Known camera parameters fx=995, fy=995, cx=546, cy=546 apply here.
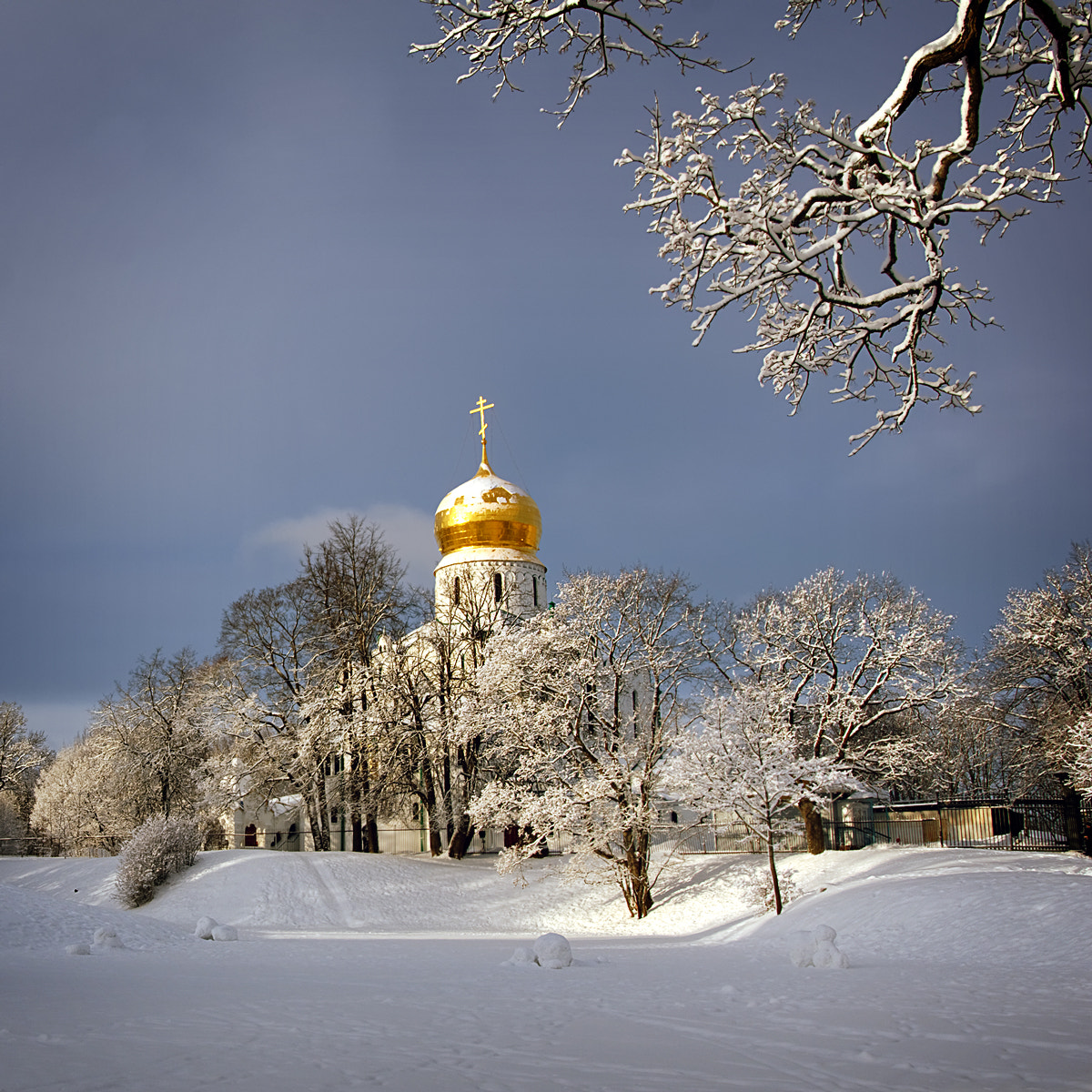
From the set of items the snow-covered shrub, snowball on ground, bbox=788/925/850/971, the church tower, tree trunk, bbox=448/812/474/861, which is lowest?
the snow-covered shrub

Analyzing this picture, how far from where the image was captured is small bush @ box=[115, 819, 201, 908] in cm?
2805

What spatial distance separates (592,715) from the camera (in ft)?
94.6

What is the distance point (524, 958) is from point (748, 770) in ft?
32.2

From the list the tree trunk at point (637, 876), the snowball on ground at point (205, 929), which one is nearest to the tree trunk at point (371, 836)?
the tree trunk at point (637, 876)

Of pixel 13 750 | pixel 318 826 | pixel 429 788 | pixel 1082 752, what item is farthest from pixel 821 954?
pixel 13 750

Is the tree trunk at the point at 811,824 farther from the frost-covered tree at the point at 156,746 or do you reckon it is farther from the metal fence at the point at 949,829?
the frost-covered tree at the point at 156,746

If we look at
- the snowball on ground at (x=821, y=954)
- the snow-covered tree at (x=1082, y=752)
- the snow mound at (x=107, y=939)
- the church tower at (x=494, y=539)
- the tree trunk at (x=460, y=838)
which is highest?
the church tower at (x=494, y=539)

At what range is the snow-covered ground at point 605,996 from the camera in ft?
19.6

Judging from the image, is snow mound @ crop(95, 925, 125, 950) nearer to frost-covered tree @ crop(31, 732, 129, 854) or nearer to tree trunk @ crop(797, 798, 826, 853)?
tree trunk @ crop(797, 798, 826, 853)

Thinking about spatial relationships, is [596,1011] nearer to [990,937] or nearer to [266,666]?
[990,937]

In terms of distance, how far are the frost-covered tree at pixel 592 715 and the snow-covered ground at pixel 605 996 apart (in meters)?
2.48

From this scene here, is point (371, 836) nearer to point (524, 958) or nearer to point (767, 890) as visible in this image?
point (767, 890)

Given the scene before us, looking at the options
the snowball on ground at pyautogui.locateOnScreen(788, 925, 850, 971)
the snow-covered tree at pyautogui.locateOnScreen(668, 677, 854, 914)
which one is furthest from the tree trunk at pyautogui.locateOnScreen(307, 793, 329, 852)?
the snowball on ground at pyautogui.locateOnScreen(788, 925, 850, 971)

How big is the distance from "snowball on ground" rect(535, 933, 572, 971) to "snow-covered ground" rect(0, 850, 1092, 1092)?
221 mm
